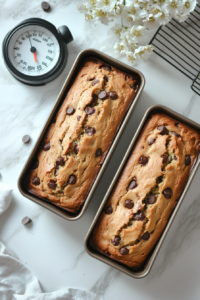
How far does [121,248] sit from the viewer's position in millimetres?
1534

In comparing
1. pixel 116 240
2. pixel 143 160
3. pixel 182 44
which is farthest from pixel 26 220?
pixel 182 44

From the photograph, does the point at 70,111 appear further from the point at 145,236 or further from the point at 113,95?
the point at 145,236

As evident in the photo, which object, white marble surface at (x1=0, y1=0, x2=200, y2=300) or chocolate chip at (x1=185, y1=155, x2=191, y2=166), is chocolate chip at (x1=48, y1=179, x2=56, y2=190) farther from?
chocolate chip at (x1=185, y1=155, x2=191, y2=166)

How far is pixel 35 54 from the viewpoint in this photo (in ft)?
5.65

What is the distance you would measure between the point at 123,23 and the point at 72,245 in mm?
1441

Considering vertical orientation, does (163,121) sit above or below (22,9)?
below

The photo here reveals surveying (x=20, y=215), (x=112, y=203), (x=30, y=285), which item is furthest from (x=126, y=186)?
(x=30, y=285)

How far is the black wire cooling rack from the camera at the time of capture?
1765 mm

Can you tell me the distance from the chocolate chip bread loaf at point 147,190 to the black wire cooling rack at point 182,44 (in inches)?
16.9

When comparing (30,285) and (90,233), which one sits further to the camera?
(30,285)

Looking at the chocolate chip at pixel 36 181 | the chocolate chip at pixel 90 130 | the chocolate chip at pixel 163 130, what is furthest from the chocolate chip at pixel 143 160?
the chocolate chip at pixel 36 181

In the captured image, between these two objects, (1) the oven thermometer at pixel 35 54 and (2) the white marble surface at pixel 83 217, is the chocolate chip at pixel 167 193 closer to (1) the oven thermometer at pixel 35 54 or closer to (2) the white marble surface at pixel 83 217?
(2) the white marble surface at pixel 83 217

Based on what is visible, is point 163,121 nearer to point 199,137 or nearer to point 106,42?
point 199,137

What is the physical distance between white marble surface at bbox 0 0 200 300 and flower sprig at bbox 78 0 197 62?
0.49 ft
